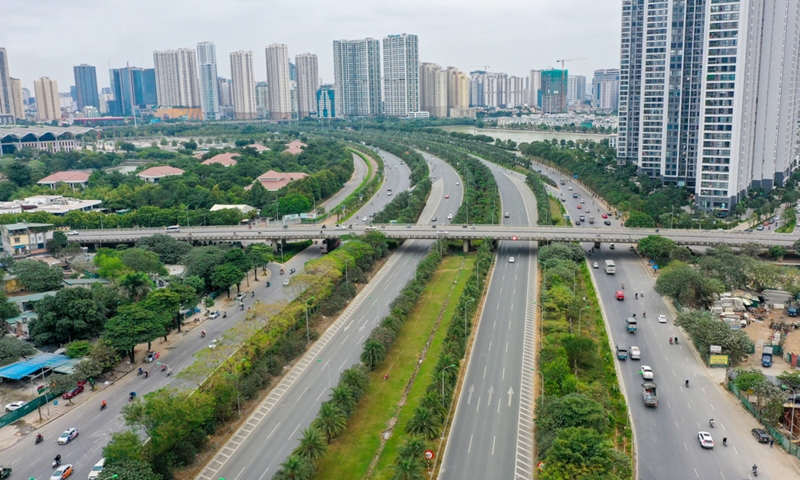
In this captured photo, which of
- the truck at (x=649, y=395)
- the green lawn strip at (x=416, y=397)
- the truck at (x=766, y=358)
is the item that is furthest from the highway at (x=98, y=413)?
the truck at (x=766, y=358)

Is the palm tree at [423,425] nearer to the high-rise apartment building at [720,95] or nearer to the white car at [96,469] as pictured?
the white car at [96,469]

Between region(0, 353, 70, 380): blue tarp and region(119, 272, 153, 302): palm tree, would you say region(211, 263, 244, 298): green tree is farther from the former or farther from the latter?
region(0, 353, 70, 380): blue tarp

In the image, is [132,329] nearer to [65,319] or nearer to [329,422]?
[65,319]

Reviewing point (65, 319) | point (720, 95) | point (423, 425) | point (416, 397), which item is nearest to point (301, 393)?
point (416, 397)

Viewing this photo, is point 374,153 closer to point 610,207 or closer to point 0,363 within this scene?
point 610,207

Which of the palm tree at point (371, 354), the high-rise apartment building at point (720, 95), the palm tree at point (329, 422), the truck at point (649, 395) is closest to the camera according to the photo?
the palm tree at point (329, 422)

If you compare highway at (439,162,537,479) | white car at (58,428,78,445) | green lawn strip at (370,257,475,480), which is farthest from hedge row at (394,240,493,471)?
white car at (58,428,78,445)
